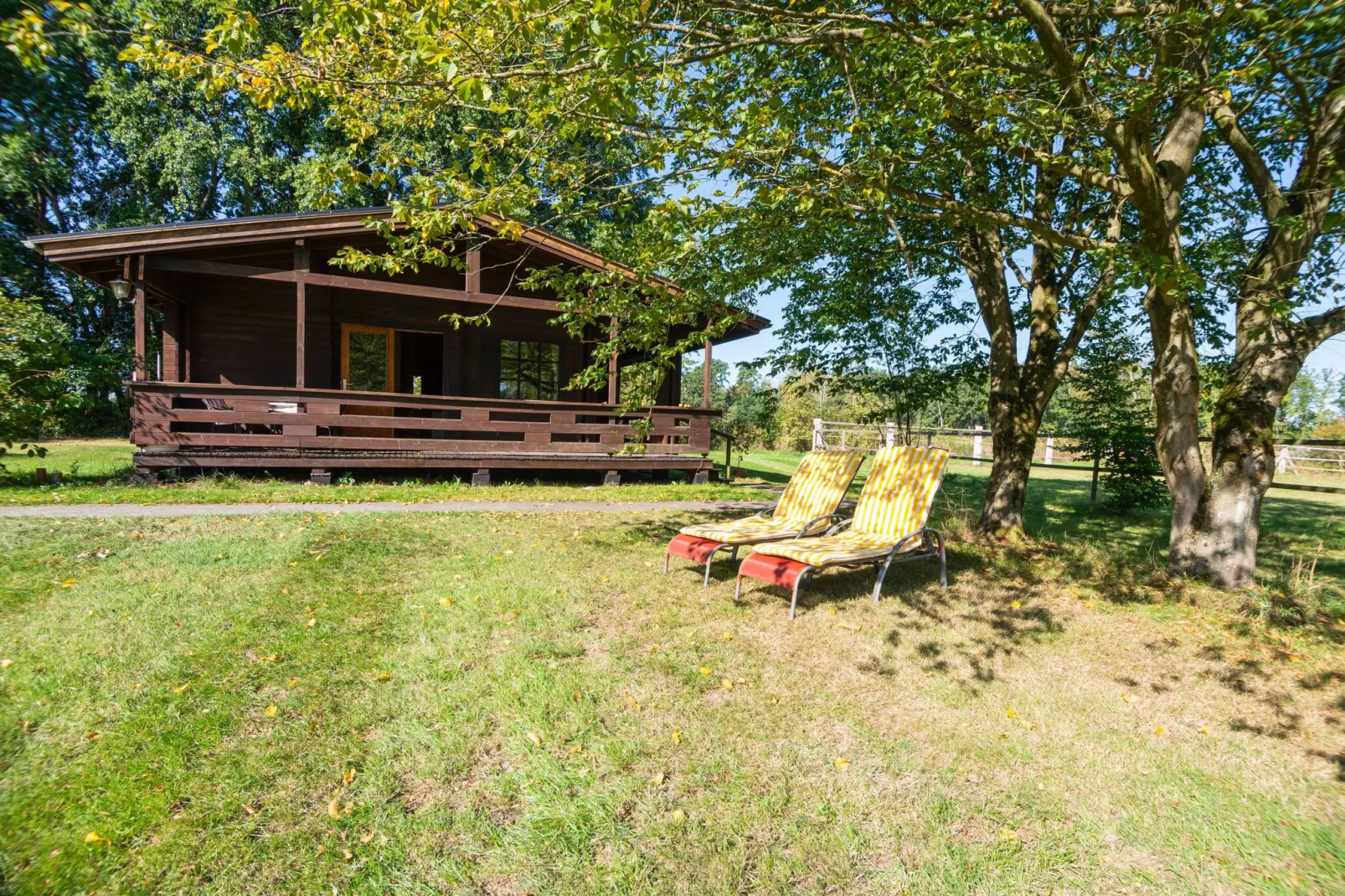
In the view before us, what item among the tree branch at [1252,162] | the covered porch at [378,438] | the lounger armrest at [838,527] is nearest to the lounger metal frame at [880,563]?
the lounger armrest at [838,527]

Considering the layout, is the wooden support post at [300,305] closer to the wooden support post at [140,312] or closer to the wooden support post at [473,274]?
the wooden support post at [140,312]

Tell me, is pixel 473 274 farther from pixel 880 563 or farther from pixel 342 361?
pixel 880 563

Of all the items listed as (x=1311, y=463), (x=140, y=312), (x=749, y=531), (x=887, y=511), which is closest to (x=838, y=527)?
(x=887, y=511)

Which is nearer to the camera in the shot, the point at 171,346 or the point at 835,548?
the point at 835,548

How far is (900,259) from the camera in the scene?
25.7 ft

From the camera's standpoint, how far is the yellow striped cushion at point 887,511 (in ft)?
16.5

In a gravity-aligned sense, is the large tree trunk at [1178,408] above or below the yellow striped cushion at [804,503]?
above

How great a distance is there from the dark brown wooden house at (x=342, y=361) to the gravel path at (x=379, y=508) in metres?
1.07

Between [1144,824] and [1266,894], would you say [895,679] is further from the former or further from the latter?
[1266,894]

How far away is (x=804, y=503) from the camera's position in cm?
637

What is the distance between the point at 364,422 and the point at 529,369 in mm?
4657

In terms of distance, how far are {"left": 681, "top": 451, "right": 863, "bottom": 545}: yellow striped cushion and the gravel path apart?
2.56 m

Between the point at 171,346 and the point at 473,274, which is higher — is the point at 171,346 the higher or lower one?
the lower one

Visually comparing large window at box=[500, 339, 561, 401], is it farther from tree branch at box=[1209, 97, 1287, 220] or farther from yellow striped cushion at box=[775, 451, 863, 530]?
tree branch at box=[1209, 97, 1287, 220]
